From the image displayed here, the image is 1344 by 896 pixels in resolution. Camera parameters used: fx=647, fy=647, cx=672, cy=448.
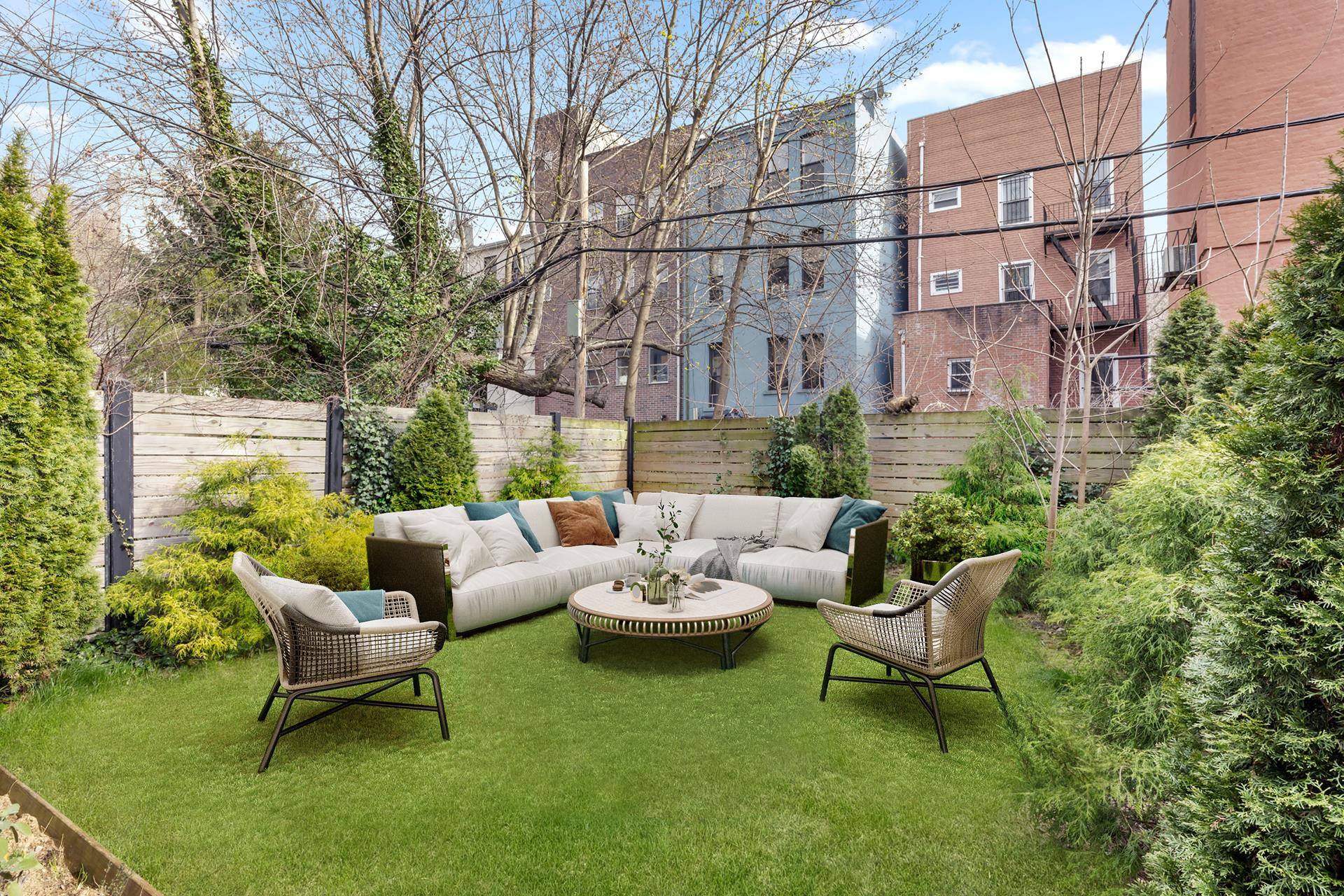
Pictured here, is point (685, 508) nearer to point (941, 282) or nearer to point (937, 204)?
point (941, 282)

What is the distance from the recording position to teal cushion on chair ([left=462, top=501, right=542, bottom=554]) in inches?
218

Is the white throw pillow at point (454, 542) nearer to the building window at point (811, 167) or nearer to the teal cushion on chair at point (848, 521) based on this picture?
the teal cushion on chair at point (848, 521)

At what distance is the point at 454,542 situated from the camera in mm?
4902

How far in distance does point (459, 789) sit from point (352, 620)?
96 cm

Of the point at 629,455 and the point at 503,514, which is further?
the point at 629,455

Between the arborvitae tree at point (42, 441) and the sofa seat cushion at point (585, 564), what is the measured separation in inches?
117

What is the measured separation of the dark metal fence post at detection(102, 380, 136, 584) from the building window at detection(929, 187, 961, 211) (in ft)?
49.5

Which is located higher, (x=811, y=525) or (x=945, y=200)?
(x=945, y=200)

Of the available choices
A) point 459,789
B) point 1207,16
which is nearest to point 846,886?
point 459,789

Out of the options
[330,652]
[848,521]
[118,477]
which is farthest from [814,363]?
[330,652]

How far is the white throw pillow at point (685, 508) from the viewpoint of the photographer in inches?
263

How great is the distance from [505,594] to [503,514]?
0.90 meters

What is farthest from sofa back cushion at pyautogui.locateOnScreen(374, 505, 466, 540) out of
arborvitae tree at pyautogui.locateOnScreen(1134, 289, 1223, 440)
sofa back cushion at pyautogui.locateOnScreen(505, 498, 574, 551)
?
arborvitae tree at pyautogui.locateOnScreen(1134, 289, 1223, 440)

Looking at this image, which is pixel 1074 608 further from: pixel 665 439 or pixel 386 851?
pixel 665 439
